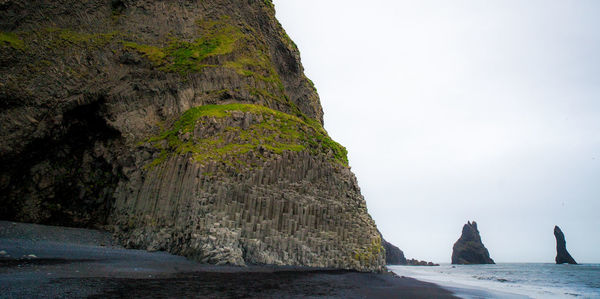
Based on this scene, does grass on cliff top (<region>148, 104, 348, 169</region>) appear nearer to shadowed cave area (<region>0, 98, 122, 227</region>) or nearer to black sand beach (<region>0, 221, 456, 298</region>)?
shadowed cave area (<region>0, 98, 122, 227</region>)

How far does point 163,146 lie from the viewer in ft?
71.1

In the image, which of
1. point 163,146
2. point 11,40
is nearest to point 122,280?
point 163,146

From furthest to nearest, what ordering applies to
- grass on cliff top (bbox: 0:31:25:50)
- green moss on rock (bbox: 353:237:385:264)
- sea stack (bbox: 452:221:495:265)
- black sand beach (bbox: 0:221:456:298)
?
1. sea stack (bbox: 452:221:495:265)
2. grass on cliff top (bbox: 0:31:25:50)
3. green moss on rock (bbox: 353:237:385:264)
4. black sand beach (bbox: 0:221:456:298)

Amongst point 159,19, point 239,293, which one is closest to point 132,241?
point 239,293

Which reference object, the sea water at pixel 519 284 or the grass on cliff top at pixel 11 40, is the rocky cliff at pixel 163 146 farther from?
the sea water at pixel 519 284

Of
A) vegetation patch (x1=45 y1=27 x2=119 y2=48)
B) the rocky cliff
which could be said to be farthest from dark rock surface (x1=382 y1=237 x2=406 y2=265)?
vegetation patch (x1=45 y1=27 x2=119 y2=48)

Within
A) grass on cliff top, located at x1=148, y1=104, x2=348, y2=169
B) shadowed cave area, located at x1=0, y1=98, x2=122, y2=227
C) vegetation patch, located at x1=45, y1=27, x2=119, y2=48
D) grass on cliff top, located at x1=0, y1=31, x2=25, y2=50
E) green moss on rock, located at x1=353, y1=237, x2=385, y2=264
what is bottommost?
green moss on rock, located at x1=353, y1=237, x2=385, y2=264

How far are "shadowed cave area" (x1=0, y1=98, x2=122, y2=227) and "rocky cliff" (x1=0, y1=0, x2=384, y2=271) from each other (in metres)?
0.07

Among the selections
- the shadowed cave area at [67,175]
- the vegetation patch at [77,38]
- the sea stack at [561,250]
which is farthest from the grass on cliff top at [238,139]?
the sea stack at [561,250]

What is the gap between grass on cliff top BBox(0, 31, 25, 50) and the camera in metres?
22.2

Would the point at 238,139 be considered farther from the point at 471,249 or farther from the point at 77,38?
the point at 471,249

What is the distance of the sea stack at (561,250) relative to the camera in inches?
3581

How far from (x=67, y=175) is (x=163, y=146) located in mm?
7873

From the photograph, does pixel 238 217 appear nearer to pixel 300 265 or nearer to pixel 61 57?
pixel 300 265
